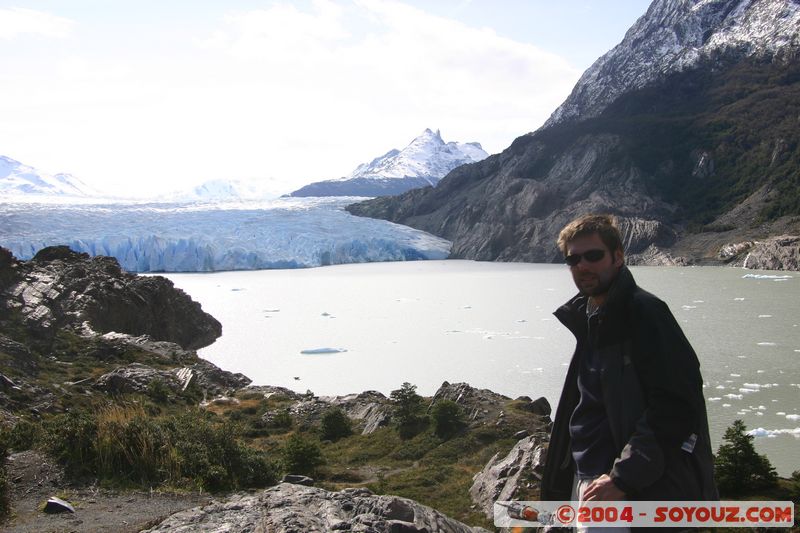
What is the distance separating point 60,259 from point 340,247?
166 feet

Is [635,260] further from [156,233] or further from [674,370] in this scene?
[674,370]

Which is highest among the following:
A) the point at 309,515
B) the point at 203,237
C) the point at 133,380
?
the point at 203,237

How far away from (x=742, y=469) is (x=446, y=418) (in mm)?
6747

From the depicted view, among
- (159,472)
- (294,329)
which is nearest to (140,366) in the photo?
(294,329)

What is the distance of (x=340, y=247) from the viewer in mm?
83375

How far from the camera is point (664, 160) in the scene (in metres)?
99.4

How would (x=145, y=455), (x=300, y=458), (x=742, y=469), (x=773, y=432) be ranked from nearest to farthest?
1. (x=145, y=455)
2. (x=742, y=469)
3. (x=300, y=458)
4. (x=773, y=432)

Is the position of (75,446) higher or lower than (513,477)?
higher

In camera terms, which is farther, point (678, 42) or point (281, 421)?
point (678, 42)

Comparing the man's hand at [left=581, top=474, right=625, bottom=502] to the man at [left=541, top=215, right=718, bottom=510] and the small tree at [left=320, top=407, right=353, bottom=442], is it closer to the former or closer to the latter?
the man at [left=541, top=215, right=718, bottom=510]

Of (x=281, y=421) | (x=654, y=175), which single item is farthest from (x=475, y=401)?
(x=654, y=175)

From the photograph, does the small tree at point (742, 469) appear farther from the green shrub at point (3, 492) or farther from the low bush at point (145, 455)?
the green shrub at point (3, 492)

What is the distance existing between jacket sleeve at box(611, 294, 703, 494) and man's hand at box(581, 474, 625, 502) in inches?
1.2

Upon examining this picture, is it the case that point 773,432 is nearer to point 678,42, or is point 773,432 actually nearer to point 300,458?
point 300,458
